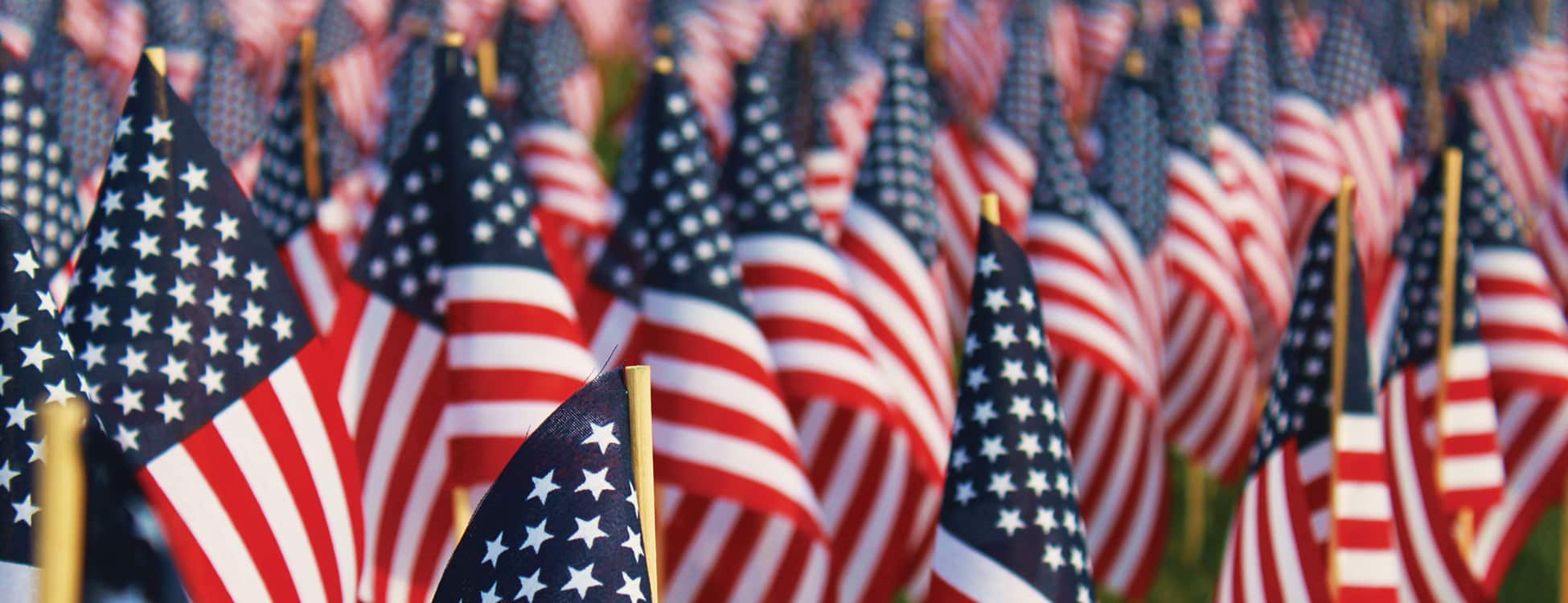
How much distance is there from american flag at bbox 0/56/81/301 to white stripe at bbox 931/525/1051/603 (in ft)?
12.3

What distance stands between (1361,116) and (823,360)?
293 inches

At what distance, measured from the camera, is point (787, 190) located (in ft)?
23.9

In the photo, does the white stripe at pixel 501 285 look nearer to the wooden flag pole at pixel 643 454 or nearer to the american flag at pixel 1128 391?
the wooden flag pole at pixel 643 454

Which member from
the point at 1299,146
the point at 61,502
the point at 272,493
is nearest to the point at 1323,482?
the point at 272,493

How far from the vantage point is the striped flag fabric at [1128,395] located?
831 cm

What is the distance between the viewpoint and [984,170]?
11.0 metres

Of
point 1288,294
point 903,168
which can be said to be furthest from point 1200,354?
point 903,168

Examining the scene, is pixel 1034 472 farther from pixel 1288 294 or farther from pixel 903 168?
pixel 1288 294

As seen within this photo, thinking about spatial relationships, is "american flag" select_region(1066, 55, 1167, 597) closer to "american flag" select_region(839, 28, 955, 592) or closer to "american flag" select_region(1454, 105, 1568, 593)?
"american flag" select_region(839, 28, 955, 592)

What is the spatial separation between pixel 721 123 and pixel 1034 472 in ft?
28.4

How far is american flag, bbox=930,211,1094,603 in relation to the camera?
4.86 metres

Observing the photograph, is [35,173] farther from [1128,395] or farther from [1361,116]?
[1361,116]

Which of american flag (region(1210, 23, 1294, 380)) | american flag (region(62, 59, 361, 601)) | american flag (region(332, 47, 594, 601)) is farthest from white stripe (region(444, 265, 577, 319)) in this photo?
american flag (region(1210, 23, 1294, 380))

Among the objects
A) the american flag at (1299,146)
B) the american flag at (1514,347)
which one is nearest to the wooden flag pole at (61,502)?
the american flag at (1514,347)
